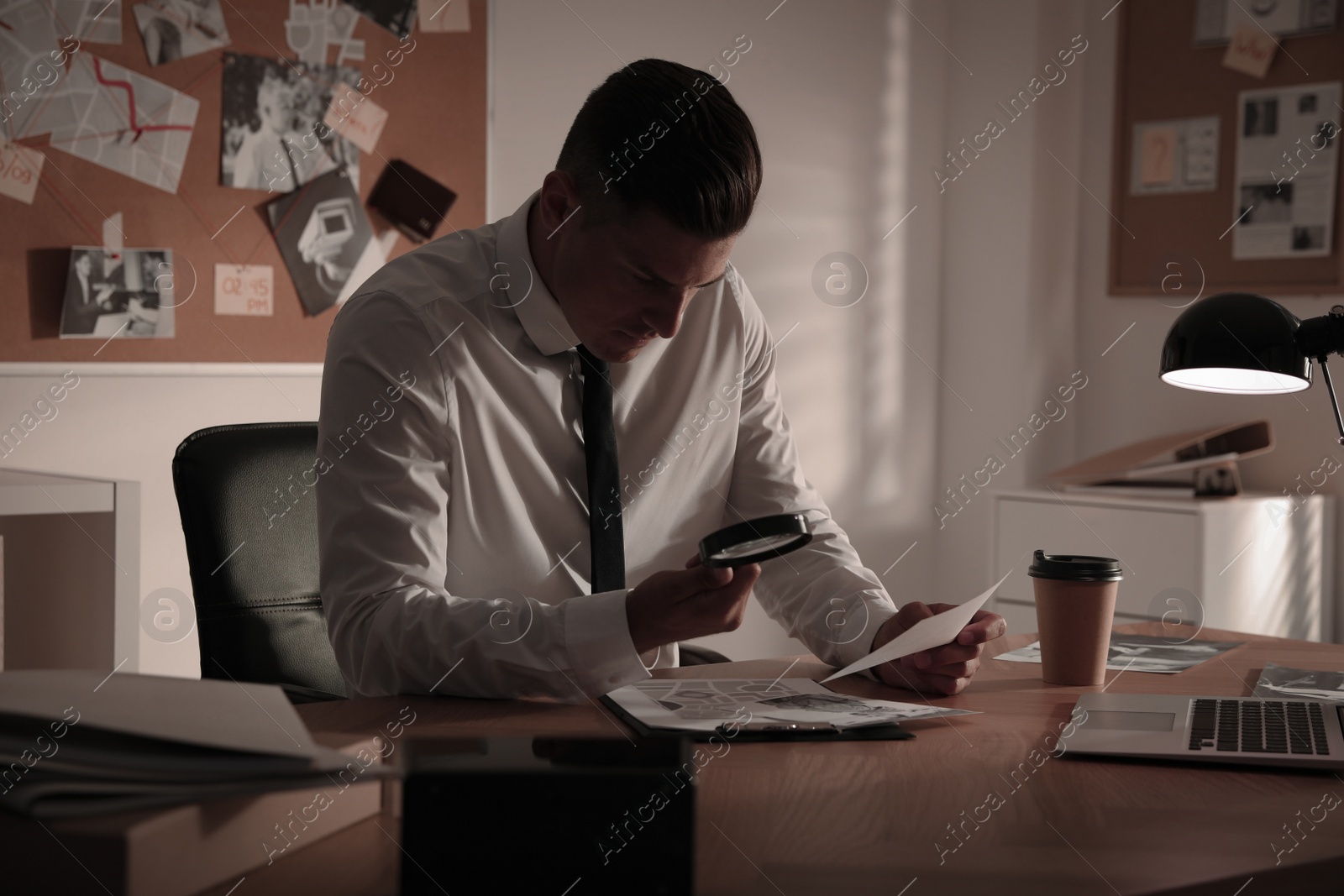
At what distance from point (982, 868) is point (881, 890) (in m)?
0.08

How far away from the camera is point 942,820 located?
876mm

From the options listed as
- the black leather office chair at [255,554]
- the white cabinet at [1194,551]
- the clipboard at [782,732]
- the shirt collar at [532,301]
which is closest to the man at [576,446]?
the shirt collar at [532,301]

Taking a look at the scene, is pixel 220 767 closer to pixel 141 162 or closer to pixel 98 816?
pixel 98 816

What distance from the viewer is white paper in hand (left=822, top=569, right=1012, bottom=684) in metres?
1.22

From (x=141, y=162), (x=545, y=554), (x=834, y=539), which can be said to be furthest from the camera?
(x=141, y=162)


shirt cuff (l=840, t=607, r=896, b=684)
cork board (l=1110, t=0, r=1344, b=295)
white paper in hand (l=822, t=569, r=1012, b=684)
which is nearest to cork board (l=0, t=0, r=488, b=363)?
shirt cuff (l=840, t=607, r=896, b=684)

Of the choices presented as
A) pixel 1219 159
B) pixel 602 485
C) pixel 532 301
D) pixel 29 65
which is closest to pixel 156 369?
pixel 29 65

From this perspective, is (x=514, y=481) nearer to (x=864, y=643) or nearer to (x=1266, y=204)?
(x=864, y=643)

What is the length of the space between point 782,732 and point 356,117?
2.07 meters

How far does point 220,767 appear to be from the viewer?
0.72 meters

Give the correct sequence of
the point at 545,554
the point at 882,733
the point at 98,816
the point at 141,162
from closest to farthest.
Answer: the point at 98,816, the point at 882,733, the point at 545,554, the point at 141,162

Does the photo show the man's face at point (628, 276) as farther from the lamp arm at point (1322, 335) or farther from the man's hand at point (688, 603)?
the lamp arm at point (1322, 335)

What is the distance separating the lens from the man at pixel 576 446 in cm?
122

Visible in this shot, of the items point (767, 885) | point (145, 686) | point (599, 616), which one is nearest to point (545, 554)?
point (599, 616)
